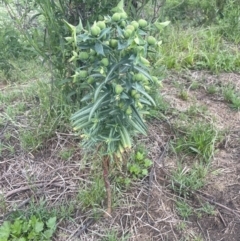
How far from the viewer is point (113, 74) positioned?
1.41 m

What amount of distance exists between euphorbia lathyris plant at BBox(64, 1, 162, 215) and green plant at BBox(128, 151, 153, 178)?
0.51 metres

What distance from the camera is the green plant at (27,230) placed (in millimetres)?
1800

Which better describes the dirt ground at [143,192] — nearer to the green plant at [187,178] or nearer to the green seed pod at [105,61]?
the green plant at [187,178]

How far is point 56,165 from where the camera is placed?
7.18ft

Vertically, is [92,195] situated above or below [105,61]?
below

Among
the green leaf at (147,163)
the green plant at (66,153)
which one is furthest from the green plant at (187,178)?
the green plant at (66,153)

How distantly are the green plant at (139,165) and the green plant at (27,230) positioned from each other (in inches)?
21.1

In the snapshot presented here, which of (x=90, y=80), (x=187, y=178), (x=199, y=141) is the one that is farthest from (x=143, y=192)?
(x=90, y=80)

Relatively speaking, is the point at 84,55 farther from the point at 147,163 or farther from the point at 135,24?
the point at 147,163

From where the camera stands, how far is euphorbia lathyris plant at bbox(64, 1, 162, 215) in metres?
1.33

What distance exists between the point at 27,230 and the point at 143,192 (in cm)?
66

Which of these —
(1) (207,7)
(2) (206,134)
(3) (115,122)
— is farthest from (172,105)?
(1) (207,7)

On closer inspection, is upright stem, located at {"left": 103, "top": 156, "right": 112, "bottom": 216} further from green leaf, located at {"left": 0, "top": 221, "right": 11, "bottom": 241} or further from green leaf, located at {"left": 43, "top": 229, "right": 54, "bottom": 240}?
green leaf, located at {"left": 0, "top": 221, "right": 11, "bottom": 241}

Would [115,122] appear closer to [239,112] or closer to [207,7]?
[239,112]
